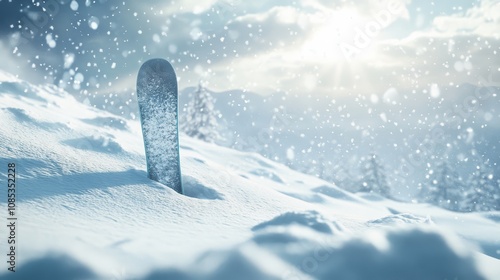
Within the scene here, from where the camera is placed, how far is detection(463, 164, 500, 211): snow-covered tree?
27803 mm

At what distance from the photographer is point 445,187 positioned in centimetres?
2961

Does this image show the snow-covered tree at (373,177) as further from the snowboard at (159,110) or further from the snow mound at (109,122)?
the snowboard at (159,110)

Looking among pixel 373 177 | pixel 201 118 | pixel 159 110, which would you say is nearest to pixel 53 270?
pixel 159 110

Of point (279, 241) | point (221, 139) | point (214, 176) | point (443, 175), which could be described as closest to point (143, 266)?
point (279, 241)

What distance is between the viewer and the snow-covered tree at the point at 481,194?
27.8 metres

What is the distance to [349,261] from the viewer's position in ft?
7.73

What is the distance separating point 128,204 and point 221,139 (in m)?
23.6

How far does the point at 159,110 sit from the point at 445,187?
32161 mm

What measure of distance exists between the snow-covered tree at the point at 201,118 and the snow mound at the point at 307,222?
23.4 m

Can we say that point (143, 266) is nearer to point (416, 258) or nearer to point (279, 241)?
point (279, 241)

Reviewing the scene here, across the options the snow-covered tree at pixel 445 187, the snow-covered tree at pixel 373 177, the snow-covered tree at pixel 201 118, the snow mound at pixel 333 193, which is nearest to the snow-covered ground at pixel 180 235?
the snow mound at pixel 333 193

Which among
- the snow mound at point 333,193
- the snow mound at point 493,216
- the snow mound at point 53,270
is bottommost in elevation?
the snow mound at point 493,216

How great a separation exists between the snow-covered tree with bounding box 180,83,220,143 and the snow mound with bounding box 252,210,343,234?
76.9 ft

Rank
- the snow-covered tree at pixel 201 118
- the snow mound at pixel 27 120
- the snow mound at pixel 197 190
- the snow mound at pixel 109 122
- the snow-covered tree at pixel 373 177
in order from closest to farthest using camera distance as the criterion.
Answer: the snow mound at pixel 197 190 → the snow mound at pixel 27 120 → the snow mound at pixel 109 122 → the snow-covered tree at pixel 201 118 → the snow-covered tree at pixel 373 177
